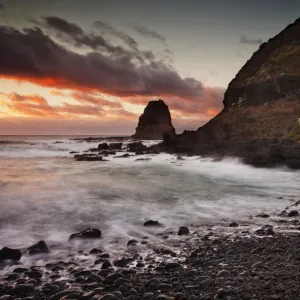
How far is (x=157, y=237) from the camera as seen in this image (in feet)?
24.7

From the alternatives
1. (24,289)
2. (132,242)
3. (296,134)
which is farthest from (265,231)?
(296,134)

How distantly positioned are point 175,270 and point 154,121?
457ft

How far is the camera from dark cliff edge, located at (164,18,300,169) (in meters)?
31.5

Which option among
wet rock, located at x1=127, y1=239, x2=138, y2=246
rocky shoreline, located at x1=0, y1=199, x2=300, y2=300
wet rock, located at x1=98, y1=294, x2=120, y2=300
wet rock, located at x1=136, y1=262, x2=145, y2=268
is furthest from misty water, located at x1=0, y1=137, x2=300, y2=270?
wet rock, located at x1=98, y1=294, x2=120, y2=300

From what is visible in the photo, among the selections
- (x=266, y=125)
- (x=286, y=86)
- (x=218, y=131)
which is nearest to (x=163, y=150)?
(x=218, y=131)

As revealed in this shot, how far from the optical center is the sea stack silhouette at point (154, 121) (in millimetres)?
142625

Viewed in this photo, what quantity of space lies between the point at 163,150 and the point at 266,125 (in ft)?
50.3

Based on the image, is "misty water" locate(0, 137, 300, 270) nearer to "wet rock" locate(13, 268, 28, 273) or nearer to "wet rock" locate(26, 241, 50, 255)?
"wet rock" locate(26, 241, 50, 255)

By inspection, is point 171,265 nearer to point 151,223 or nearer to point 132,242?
point 132,242

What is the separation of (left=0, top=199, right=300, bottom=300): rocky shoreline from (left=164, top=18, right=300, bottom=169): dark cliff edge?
64.7 feet

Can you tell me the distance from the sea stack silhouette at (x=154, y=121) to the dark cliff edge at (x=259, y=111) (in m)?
85.4

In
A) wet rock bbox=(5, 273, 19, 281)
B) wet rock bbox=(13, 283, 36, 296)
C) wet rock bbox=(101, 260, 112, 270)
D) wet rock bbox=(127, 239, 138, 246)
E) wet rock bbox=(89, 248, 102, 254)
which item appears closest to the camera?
wet rock bbox=(13, 283, 36, 296)

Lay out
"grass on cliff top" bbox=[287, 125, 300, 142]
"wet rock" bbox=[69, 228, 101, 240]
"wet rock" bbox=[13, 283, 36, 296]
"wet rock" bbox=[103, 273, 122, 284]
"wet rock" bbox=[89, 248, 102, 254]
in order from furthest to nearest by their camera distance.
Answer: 1. "grass on cliff top" bbox=[287, 125, 300, 142]
2. "wet rock" bbox=[69, 228, 101, 240]
3. "wet rock" bbox=[89, 248, 102, 254]
4. "wet rock" bbox=[103, 273, 122, 284]
5. "wet rock" bbox=[13, 283, 36, 296]

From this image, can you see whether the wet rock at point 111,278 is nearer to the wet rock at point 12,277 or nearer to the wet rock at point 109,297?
the wet rock at point 109,297
